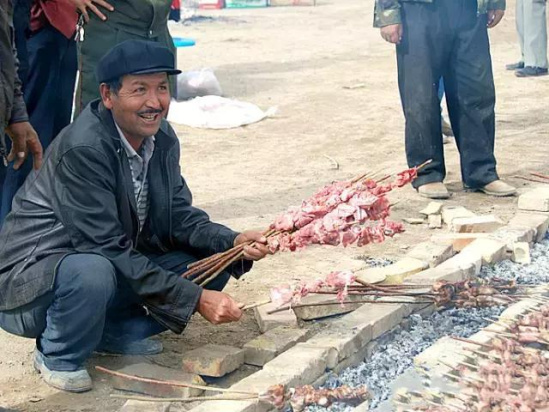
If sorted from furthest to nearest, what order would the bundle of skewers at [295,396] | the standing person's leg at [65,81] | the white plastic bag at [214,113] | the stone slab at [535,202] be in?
the white plastic bag at [214,113], the stone slab at [535,202], the standing person's leg at [65,81], the bundle of skewers at [295,396]

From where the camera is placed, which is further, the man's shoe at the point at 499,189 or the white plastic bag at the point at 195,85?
the white plastic bag at the point at 195,85

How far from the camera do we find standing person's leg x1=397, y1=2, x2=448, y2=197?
23.7ft

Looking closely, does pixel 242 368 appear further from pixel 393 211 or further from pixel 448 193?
pixel 448 193

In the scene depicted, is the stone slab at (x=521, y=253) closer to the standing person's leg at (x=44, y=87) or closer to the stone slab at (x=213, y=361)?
the stone slab at (x=213, y=361)

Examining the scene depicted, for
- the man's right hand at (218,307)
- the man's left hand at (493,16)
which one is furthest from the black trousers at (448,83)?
the man's right hand at (218,307)

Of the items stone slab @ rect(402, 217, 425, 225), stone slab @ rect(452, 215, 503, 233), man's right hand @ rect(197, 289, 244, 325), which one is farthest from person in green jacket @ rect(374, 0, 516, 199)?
man's right hand @ rect(197, 289, 244, 325)

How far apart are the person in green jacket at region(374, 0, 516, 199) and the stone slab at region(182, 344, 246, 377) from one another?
323 cm

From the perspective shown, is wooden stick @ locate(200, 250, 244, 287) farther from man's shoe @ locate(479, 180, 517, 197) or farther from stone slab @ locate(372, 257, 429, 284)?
man's shoe @ locate(479, 180, 517, 197)

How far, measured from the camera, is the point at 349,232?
419 centimetres

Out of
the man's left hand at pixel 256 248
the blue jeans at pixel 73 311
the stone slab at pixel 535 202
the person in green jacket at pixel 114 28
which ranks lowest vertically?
the stone slab at pixel 535 202

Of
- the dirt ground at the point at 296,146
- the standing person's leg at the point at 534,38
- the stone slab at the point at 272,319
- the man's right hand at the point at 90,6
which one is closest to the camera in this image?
the stone slab at the point at 272,319

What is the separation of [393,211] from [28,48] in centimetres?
269

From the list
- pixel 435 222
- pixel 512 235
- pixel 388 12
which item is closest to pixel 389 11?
pixel 388 12

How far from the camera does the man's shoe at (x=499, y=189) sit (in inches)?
292
